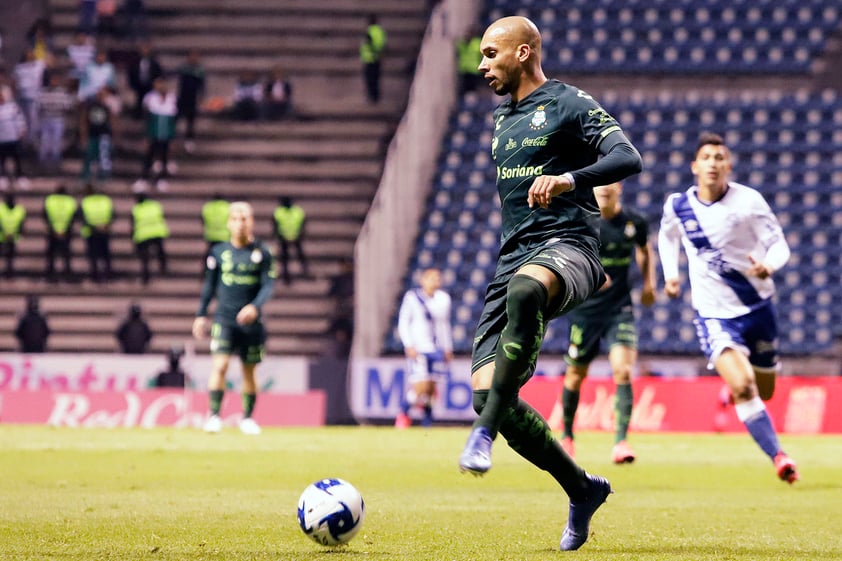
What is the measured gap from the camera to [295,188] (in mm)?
27531

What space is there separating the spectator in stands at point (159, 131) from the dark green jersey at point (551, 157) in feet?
67.7

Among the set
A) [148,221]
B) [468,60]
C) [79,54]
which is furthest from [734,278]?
[79,54]

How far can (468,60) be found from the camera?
2734 centimetres

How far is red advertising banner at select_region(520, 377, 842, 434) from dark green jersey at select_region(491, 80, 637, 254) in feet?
43.0

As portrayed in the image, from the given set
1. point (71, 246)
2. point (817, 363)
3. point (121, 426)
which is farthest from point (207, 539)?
point (71, 246)

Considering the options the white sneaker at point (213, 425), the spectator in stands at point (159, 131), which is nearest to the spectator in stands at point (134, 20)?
the spectator in stands at point (159, 131)

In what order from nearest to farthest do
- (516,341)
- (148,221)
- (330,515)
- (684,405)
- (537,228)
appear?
(516,341) < (330,515) < (537,228) < (684,405) < (148,221)

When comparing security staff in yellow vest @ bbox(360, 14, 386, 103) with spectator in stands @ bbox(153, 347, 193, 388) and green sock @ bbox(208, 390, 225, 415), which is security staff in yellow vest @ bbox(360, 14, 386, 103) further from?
green sock @ bbox(208, 390, 225, 415)

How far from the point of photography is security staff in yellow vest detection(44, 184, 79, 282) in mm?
25672

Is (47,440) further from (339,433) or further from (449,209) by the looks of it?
(449,209)

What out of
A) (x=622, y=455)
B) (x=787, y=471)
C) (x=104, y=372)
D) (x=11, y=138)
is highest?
(x=11, y=138)

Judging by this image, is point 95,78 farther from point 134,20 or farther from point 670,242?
point 670,242

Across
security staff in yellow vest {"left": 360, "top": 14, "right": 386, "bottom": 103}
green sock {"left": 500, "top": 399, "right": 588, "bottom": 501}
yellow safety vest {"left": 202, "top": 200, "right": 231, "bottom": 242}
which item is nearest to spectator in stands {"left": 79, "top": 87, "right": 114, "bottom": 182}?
yellow safety vest {"left": 202, "top": 200, "right": 231, "bottom": 242}

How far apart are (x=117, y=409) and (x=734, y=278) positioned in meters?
12.3
